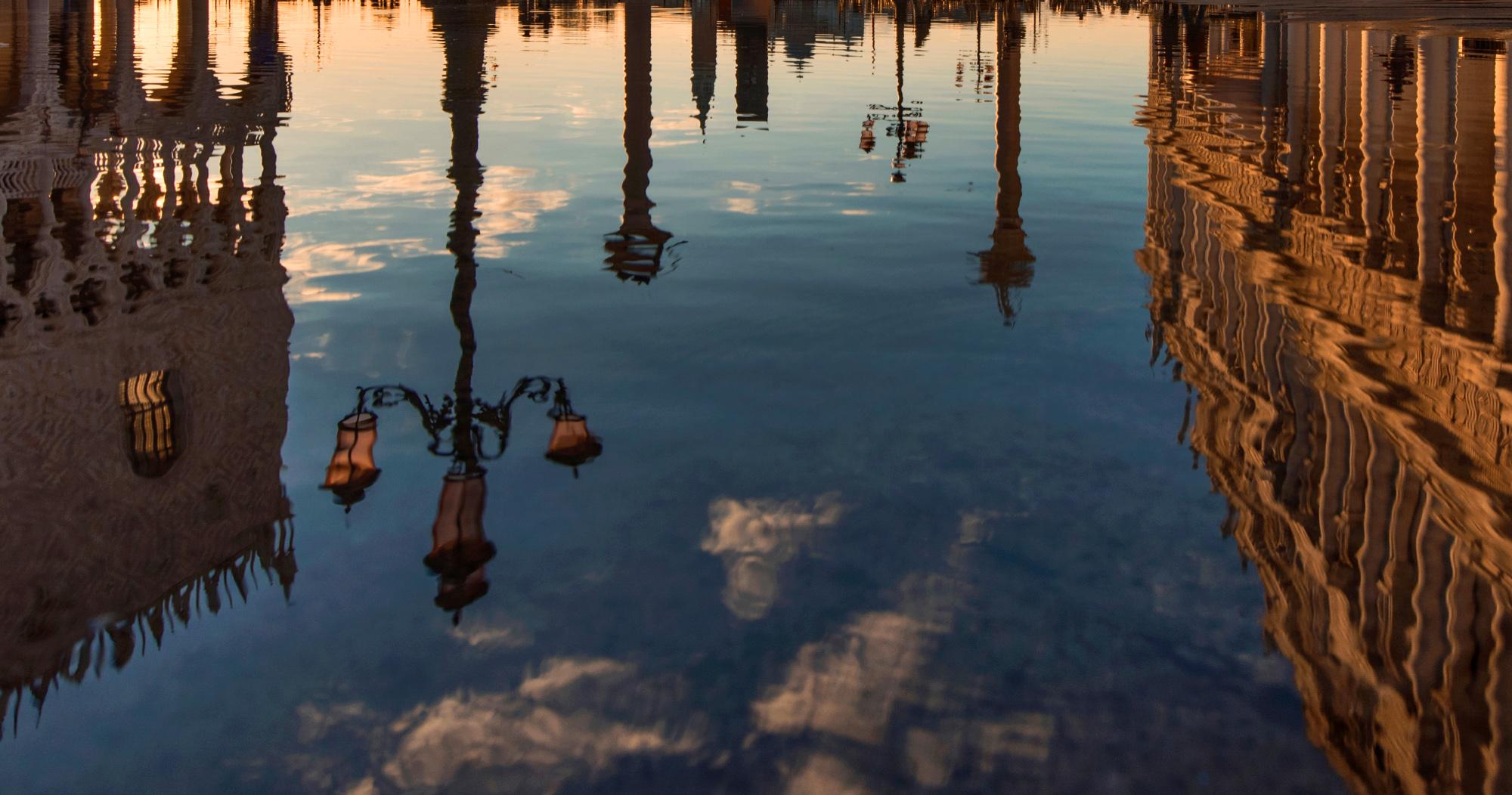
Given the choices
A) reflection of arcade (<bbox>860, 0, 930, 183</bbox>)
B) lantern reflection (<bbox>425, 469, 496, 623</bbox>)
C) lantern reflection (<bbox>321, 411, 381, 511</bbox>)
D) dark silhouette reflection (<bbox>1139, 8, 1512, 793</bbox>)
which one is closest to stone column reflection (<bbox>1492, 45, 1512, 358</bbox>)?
dark silhouette reflection (<bbox>1139, 8, 1512, 793</bbox>)

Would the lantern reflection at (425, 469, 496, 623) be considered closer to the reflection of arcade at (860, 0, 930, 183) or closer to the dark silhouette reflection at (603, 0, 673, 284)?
the dark silhouette reflection at (603, 0, 673, 284)

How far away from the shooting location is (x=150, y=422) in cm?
663

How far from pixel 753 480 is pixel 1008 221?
7.73 metres

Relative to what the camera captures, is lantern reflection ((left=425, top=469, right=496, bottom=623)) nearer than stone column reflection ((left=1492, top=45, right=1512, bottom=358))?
Yes

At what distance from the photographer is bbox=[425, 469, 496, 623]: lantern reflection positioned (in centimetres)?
450

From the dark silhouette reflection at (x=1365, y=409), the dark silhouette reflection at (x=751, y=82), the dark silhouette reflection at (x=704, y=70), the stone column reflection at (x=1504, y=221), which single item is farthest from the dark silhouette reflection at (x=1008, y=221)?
the dark silhouette reflection at (x=704, y=70)

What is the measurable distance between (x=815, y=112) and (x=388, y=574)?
20608 mm

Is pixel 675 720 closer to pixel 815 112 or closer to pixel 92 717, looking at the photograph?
pixel 92 717

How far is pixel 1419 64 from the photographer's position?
83.0ft

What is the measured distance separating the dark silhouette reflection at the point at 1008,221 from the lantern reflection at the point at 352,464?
434cm

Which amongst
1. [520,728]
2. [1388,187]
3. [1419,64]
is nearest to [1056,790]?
[520,728]

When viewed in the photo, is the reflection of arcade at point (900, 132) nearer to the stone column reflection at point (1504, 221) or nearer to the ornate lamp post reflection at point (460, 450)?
the stone column reflection at point (1504, 221)

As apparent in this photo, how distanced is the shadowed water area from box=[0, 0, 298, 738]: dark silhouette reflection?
1.4 inches

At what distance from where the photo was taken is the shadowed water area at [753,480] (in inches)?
143
